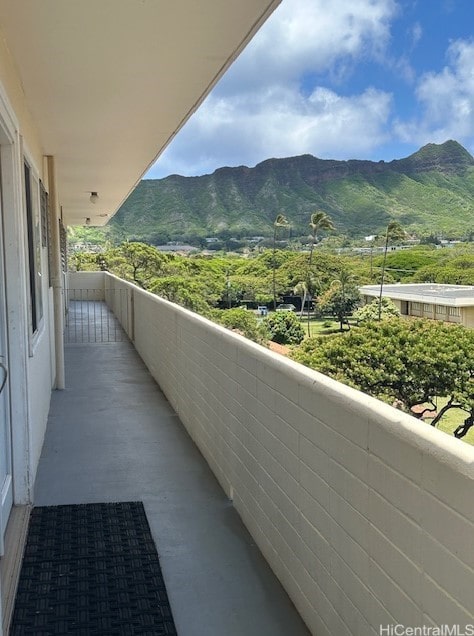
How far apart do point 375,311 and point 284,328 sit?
13.0ft

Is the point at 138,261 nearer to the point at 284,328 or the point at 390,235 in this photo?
the point at 284,328

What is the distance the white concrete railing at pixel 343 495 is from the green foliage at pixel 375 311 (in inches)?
815

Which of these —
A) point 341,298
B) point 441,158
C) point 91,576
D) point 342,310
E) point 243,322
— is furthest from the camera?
point 441,158

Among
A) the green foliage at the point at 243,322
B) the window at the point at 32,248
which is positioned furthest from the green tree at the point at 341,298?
the window at the point at 32,248

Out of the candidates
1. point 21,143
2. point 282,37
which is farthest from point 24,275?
point 282,37

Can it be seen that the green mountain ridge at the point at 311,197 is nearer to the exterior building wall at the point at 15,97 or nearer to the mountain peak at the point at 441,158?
the mountain peak at the point at 441,158

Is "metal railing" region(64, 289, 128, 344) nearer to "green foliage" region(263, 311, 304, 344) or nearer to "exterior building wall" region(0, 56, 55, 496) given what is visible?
"exterior building wall" region(0, 56, 55, 496)

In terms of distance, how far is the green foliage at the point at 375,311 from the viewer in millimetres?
23969

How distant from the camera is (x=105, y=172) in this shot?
25.5 feet

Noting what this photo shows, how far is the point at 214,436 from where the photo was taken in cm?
407

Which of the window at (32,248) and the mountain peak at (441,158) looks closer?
the window at (32,248)

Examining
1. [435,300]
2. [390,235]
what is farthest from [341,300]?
[435,300]

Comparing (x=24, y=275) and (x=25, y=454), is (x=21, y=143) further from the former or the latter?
(x=25, y=454)

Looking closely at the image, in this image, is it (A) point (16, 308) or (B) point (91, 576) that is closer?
(B) point (91, 576)
